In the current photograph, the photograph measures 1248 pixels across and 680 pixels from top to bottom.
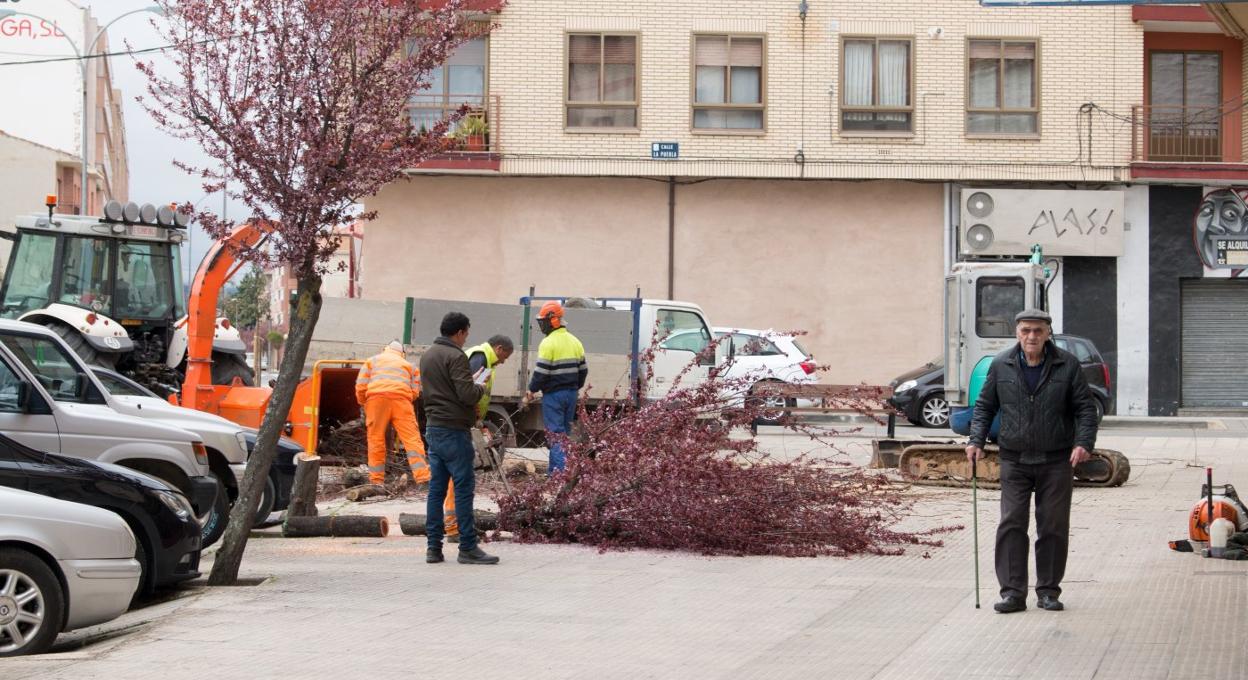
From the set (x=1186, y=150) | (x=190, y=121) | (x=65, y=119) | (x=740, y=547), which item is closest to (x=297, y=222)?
(x=190, y=121)

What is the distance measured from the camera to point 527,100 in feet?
97.3

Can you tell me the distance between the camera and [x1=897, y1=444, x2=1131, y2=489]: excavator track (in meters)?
16.6

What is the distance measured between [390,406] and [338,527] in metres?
2.90

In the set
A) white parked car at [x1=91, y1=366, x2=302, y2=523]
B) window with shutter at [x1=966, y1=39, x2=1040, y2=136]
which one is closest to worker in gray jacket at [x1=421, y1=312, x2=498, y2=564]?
white parked car at [x1=91, y1=366, x2=302, y2=523]

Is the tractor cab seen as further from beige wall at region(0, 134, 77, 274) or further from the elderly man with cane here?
beige wall at region(0, 134, 77, 274)

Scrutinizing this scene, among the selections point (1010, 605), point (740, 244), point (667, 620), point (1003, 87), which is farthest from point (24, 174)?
point (1010, 605)

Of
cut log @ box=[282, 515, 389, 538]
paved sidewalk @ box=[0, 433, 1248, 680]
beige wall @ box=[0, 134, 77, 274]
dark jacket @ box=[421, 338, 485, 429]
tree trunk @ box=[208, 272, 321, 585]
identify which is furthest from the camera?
beige wall @ box=[0, 134, 77, 274]

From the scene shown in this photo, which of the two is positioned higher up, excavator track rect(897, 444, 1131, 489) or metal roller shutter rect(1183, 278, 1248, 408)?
metal roller shutter rect(1183, 278, 1248, 408)

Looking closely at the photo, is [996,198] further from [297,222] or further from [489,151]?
[297,222]

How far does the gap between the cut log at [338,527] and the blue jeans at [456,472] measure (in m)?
1.63

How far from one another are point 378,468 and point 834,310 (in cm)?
1622

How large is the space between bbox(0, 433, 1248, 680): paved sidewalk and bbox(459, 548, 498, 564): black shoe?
12 centimetres

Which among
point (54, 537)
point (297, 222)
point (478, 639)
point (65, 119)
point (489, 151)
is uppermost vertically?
point (65, 119)

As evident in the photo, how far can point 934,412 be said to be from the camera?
25.5 metres
